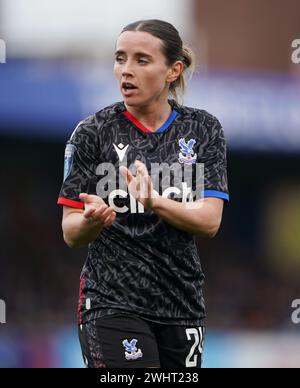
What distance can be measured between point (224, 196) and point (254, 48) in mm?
16679

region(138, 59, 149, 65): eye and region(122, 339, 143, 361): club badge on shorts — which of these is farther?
region(138, 59, 149, 65): eye

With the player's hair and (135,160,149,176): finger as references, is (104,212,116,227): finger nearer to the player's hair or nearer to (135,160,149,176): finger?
(135,160,149,176): finger

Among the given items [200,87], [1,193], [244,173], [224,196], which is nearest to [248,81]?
[200,87]

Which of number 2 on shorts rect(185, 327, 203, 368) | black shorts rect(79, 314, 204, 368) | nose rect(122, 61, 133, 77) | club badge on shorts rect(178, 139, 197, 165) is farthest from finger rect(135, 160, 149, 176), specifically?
number 2 on shorts rect(185, 327, 203, 368)

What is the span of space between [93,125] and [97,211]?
0.62 m

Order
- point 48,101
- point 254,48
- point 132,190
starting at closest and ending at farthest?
point 132,190 < point 48,101 < point 254,48

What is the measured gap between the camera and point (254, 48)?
21.7 metres

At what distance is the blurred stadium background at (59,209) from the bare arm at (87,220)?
601cm

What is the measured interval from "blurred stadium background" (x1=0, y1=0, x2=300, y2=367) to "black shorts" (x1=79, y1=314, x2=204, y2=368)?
5.82m

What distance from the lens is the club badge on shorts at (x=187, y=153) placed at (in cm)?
534

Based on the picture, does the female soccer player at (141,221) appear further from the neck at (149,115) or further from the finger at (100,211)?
the finger at (100,211)

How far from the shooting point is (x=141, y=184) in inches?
195

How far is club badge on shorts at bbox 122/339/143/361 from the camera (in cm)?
514

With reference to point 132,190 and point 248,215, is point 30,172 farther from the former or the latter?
point 132,190
